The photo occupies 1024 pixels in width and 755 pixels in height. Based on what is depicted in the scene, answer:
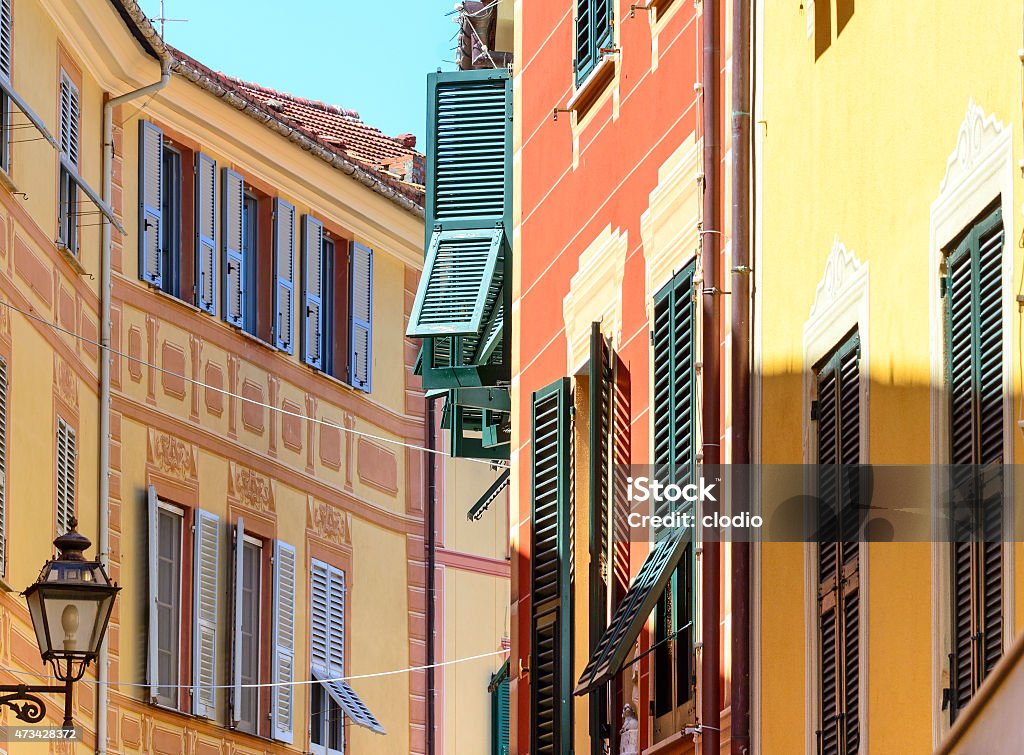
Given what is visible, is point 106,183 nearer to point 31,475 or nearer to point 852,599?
point 31,475

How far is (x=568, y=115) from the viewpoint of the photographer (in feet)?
52.3

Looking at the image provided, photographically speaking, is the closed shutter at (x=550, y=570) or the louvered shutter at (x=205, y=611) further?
the louvered shutter at (x=205, y=611)

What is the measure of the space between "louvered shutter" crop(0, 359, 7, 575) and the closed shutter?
17.4ft

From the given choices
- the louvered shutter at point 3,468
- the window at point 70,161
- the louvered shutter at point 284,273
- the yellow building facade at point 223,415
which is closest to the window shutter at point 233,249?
the yellow building facade at point 223,415

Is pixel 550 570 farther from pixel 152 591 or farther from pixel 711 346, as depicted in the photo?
pixel 152 591

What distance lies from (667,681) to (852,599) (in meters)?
2.67

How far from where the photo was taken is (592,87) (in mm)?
15227

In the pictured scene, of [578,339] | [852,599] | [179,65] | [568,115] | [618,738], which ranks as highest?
[179,65]

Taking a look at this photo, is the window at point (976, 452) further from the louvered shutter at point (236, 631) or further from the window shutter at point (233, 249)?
the window shutter at point (233, 249)

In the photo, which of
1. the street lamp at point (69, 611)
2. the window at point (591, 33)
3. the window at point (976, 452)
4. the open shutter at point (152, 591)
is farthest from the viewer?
the open shutter at point (152, 591)

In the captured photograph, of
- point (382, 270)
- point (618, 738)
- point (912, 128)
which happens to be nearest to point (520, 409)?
point (618, 738)

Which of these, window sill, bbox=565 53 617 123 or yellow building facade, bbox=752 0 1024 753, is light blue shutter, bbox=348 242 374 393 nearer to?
window sill, bbox=565 53 617 123

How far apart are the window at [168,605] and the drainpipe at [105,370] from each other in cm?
98

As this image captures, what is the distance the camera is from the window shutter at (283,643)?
25.2m
